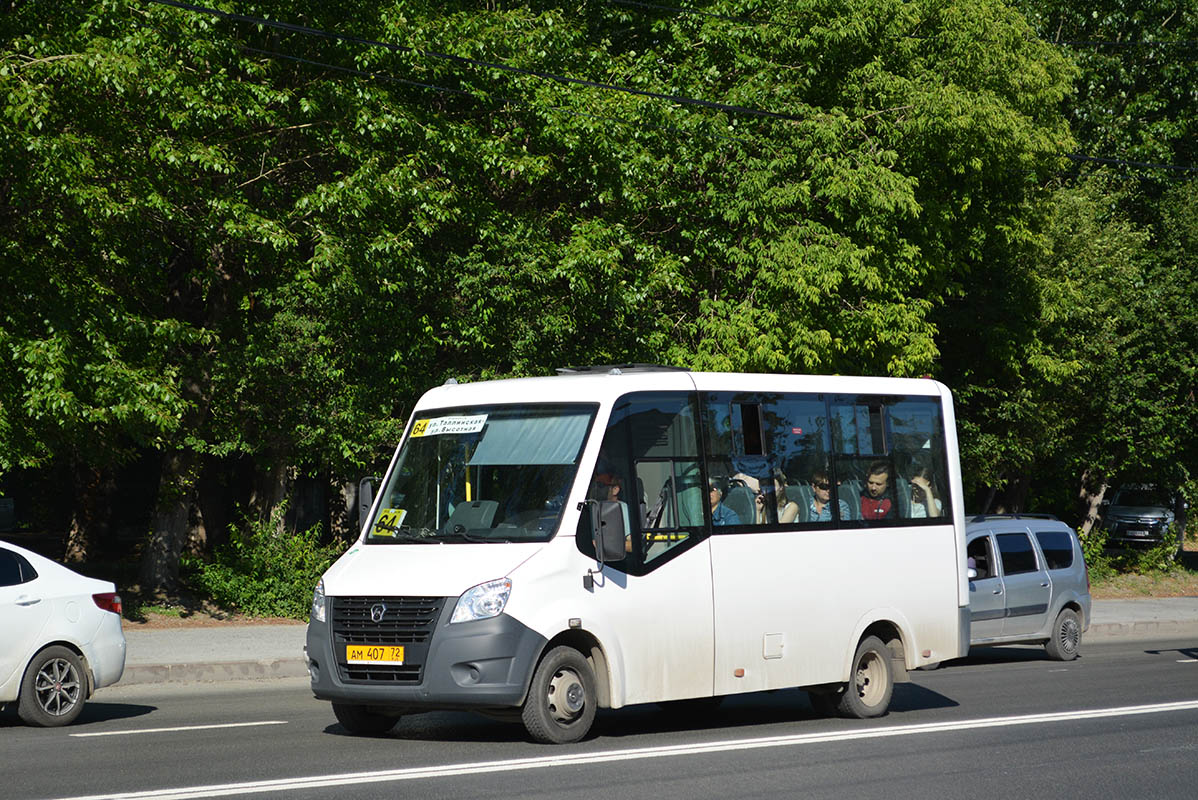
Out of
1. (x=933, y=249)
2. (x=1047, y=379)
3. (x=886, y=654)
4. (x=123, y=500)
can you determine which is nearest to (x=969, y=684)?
(x=886, y=654)

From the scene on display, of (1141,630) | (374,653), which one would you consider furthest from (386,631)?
(1141,630)

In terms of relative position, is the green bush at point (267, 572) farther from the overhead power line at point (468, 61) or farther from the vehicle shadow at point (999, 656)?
the vehicle shadow at point (999, 656)

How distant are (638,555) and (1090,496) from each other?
32.1 metres

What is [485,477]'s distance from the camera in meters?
11.1

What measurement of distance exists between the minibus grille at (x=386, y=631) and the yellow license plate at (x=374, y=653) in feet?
0.07

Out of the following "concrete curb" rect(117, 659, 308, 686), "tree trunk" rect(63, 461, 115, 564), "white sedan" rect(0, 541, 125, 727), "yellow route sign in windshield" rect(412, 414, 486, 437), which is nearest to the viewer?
"yellow route sign in windshield" rect(412, 414, 486, 437)

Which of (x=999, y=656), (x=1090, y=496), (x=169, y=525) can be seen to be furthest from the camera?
(x=1090, y=496)

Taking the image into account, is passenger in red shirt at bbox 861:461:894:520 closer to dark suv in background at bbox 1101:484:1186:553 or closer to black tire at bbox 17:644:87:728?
black tire at bbox 17:644:87:728

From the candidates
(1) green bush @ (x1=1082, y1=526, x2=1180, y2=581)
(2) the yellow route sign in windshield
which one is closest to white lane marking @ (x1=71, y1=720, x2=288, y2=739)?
(2) the yellow route sign in windshield

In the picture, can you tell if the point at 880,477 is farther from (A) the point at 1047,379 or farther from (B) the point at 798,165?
(A) the point at 1047,379

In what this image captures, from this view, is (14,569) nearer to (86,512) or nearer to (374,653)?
(374,653)

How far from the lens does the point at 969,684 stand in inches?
651

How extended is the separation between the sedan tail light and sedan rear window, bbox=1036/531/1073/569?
1251cm

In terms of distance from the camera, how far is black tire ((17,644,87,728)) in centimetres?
1190
